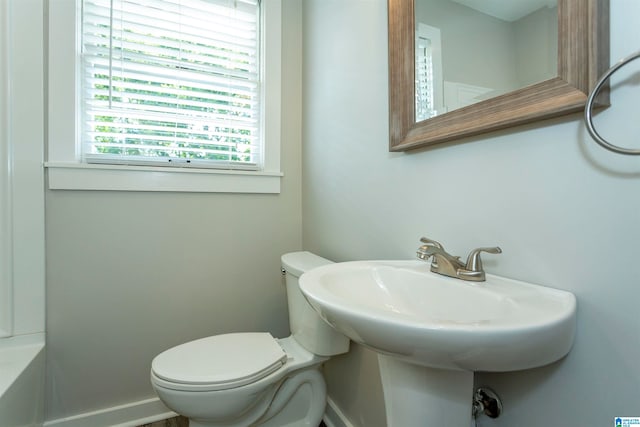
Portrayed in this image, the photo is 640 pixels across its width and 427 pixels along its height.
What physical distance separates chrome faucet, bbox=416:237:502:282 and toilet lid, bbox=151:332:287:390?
71 centimetres

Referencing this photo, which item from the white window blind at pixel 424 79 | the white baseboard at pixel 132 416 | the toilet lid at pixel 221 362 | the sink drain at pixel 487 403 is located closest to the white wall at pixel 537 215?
the sink drain at pixel 487 403

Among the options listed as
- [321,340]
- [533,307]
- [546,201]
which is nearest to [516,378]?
[533,307]

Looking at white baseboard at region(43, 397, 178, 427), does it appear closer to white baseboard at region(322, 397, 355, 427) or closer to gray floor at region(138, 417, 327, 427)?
gray floor at region(138, 417, 327, 427)

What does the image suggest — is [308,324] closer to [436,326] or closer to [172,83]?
[436,326]

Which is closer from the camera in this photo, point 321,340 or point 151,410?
point 321,340

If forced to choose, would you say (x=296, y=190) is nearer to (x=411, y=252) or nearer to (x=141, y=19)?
(x=411, y=252)

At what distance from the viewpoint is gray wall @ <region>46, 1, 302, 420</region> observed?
1.30 meters

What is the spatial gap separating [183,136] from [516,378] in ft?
5.20

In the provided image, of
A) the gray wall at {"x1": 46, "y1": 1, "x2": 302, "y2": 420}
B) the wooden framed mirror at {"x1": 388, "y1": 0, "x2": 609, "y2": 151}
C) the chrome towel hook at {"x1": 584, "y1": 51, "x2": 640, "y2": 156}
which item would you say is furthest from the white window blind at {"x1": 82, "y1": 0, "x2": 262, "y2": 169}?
the chrome towel hook at {"x1": 584, "y1": 51, "x2": 640, "y2": 156}

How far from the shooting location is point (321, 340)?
3.80ft

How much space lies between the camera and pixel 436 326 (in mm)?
408

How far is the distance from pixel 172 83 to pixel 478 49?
136 cm

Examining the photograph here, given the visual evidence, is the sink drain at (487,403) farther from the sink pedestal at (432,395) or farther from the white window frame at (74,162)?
the white window frame at (74,162)

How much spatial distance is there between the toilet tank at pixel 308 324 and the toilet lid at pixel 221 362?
0.11 m
